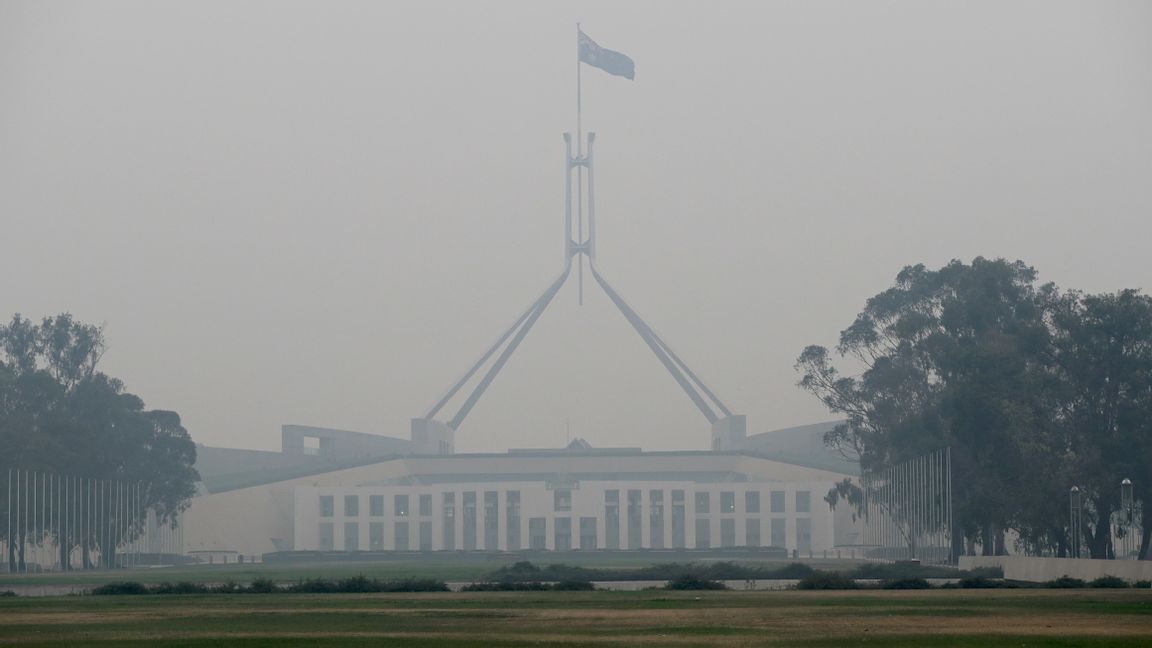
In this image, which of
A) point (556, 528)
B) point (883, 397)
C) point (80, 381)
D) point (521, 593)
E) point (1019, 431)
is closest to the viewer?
point (521, 593)

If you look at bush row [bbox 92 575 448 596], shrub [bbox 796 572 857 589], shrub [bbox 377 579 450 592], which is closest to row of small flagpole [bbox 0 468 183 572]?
bush row [bbox 92 575 448 596]

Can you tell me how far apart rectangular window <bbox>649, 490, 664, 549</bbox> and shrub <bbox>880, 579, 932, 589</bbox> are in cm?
5623

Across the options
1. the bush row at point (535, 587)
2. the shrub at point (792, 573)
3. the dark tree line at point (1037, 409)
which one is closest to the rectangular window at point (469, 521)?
the dark tree line at point (1037, 409)

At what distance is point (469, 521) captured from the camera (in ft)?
297

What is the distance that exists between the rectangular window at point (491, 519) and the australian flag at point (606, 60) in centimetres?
2241

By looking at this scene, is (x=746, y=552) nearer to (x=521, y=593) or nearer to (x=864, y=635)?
(x=521, y=593)

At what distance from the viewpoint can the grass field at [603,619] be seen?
1795 centimetres

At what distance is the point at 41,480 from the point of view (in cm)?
5903

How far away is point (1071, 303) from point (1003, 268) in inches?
236

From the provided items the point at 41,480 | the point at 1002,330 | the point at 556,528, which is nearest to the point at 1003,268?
the point at 1002,330

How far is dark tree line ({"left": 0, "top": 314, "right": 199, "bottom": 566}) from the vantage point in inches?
2434

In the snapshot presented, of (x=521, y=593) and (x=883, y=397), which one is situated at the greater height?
(x=883, y=397)

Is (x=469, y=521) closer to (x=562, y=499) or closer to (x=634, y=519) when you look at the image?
(x=562, y=499)

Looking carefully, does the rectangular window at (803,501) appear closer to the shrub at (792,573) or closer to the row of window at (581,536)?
the row of window at (581,536)
